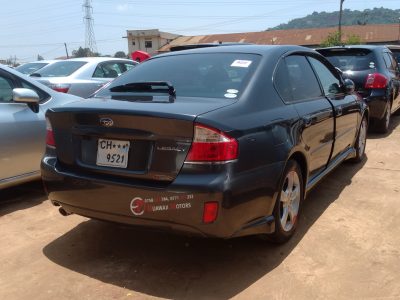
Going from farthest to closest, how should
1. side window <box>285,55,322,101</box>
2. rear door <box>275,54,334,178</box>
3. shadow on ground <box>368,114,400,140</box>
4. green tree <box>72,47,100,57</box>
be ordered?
green tree <box>72,47,100,57</box> → shadow on ground <box>368,114,400,140</box> → side window <box>285,55,322,101</box> → rear door <box>275,54,334,178</box>

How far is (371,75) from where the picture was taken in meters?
7.59

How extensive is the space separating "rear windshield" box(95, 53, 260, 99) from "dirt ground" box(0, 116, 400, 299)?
1.19 metres

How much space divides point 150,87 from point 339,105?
7.16ft

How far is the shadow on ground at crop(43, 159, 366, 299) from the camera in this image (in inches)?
116

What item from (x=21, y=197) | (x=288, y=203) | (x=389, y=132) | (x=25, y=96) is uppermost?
(x=25, y=96)

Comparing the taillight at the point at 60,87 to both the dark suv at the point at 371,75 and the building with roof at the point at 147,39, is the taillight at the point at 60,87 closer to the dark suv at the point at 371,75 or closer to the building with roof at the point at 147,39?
the dark suv at the point at 371,75

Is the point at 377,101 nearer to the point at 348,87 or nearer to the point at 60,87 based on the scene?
the point at 348,87

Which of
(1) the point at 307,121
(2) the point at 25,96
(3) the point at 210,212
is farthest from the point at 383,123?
(3) the point at 210,212

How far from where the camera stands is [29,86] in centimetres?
478

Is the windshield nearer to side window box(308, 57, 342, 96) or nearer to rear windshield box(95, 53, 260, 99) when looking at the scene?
rear windshield box(95, 53, 260, 99)

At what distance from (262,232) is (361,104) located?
316 cm

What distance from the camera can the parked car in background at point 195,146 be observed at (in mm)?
2697

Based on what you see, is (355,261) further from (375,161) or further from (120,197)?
(375,161)

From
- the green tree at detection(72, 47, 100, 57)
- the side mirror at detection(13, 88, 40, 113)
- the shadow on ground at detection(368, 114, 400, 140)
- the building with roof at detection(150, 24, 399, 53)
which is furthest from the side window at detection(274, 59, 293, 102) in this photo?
the green tree at detection(72, 47, 100, 57)
